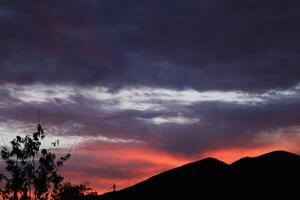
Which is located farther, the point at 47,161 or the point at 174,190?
the point at 47,161

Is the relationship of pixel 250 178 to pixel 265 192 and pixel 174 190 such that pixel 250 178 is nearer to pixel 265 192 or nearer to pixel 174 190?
A: pixel 265 192

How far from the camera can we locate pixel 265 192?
113 ft

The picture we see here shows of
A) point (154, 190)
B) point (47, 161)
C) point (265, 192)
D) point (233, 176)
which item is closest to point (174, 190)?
point (154, 190)

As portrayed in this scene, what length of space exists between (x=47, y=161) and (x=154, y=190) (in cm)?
929

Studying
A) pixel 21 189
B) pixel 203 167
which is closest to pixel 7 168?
pixel 21 189

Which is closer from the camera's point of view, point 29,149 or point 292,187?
point 292,187

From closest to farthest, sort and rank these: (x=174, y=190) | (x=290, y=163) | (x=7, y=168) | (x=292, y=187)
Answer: (x=292, y=187) < (x=290, y=163) < (x=174, y=190) < (x=7, y=168)

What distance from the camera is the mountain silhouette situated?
114 ft

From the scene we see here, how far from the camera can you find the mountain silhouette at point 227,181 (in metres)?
34.7

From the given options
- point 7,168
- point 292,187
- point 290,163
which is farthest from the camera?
point 7,168

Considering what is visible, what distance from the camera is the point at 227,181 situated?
37.0 metres

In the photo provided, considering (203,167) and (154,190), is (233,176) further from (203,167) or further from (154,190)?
(154,190)

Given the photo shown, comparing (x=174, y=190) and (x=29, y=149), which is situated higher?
(x=29, y=149)

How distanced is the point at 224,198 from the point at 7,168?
17756mm
